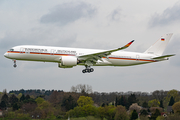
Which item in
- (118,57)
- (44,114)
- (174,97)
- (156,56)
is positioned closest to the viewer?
(118,57)

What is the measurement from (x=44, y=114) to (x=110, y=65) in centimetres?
4535

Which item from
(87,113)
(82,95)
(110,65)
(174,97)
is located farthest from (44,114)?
(174,97)

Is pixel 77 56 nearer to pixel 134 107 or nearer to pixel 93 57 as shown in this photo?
pixel 93 57

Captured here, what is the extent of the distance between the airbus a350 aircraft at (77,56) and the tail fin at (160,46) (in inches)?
120

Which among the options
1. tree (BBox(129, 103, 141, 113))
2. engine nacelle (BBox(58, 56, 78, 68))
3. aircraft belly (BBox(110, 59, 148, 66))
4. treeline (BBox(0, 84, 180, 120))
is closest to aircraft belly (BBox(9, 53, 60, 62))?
engine nacelle (BBox(58, 56, 78, 68))

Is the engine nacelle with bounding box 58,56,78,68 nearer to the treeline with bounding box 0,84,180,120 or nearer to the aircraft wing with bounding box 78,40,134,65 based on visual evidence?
the aircraft wing with bounding box 78,40,134,65

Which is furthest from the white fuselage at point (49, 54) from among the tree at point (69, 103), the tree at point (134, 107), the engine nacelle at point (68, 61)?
the tree at point (134, 107)

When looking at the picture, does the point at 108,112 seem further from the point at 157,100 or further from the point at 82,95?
the point at 157,100

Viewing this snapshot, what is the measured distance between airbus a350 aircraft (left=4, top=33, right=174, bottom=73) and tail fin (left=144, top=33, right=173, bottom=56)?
10.00 ft

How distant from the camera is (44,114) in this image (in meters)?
87.4

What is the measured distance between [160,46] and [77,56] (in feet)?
64.9

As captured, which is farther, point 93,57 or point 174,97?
point 174,97

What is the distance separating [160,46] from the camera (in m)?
55.8

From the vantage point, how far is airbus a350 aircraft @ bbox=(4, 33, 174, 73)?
44812 mm
